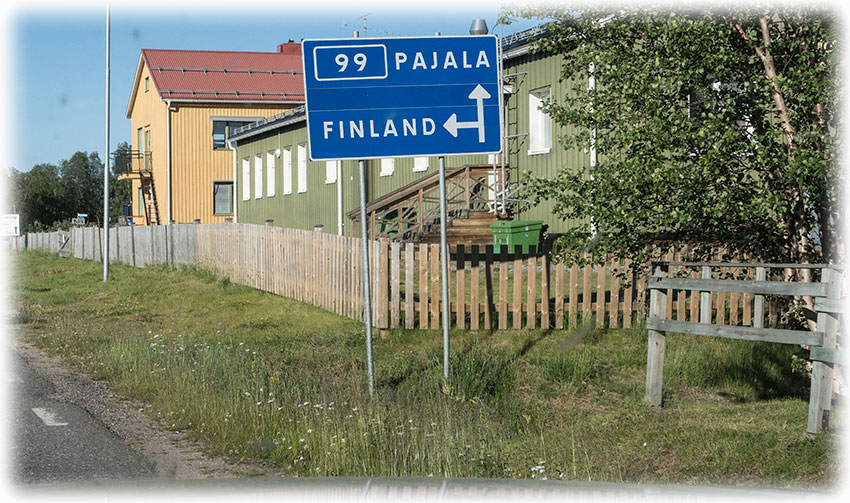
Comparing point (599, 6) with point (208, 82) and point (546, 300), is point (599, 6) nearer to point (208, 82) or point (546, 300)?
point (546, 300)

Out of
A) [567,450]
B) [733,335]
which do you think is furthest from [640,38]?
[567,450]

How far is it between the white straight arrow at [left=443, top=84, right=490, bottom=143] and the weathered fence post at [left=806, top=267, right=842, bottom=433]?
10.4 ft

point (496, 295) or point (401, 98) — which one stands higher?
point (401, 98)

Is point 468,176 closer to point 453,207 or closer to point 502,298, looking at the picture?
point 453,207

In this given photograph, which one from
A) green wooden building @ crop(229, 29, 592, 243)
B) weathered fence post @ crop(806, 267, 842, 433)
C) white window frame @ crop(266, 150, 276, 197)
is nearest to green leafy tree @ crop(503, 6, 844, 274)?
weathered fence post @ crop(806, 267, 842, 433)

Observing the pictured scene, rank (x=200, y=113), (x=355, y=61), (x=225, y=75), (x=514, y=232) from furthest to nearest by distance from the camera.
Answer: (x=225, y=75) < (x=200, y=113) < (x=514, y=232) < (x=355, y=61)

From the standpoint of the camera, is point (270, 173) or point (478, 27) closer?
point (478, 27)

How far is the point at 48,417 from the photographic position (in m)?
7.66

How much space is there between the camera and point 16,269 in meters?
34.1

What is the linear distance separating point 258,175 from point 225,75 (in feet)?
33.1

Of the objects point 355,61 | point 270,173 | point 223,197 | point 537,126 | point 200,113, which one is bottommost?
point 223,197

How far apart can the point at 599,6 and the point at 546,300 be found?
15.1 ft

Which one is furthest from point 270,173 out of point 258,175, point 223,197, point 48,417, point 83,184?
point 83,184

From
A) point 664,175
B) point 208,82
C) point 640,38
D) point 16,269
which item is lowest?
point 16,269
